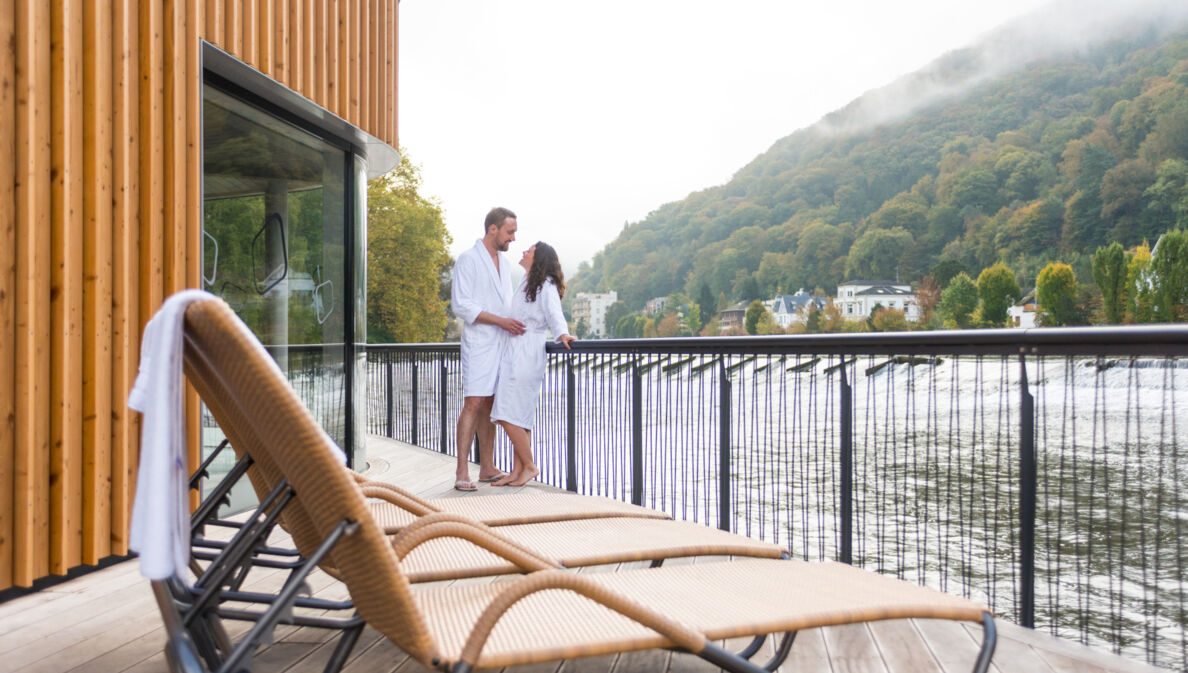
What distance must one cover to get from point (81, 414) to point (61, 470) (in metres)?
0.22

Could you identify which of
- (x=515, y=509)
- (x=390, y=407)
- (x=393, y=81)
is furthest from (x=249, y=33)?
(x=390, y=407)

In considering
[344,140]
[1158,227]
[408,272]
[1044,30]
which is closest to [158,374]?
[344,140]

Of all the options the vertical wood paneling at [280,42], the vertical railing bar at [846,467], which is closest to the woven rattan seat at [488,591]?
the vertical railing bar at [846,467]

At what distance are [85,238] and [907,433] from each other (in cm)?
300

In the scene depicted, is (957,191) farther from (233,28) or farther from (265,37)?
(233,28)

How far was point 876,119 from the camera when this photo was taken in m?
75.9

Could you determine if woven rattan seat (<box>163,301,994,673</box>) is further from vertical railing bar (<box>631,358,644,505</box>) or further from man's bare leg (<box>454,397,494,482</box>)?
man's bare leg (<box>454,397,494,482</box>)

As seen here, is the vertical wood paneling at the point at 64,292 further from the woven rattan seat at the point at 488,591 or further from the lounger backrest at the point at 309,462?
the lounger backrest at the point at 309,462

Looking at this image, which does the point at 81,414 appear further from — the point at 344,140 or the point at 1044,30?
the point at 1044,30

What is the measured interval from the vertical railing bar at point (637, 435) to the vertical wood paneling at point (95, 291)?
2.26m

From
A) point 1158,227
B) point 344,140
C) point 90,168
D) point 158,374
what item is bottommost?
point 158,374

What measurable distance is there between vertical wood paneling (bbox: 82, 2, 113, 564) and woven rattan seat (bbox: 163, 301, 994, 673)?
147 centimetres

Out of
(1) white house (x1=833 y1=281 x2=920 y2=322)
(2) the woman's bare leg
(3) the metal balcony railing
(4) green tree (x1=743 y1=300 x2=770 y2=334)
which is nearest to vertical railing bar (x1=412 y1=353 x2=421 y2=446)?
(3) the metal balcony railing

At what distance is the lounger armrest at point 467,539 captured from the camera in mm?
1633
